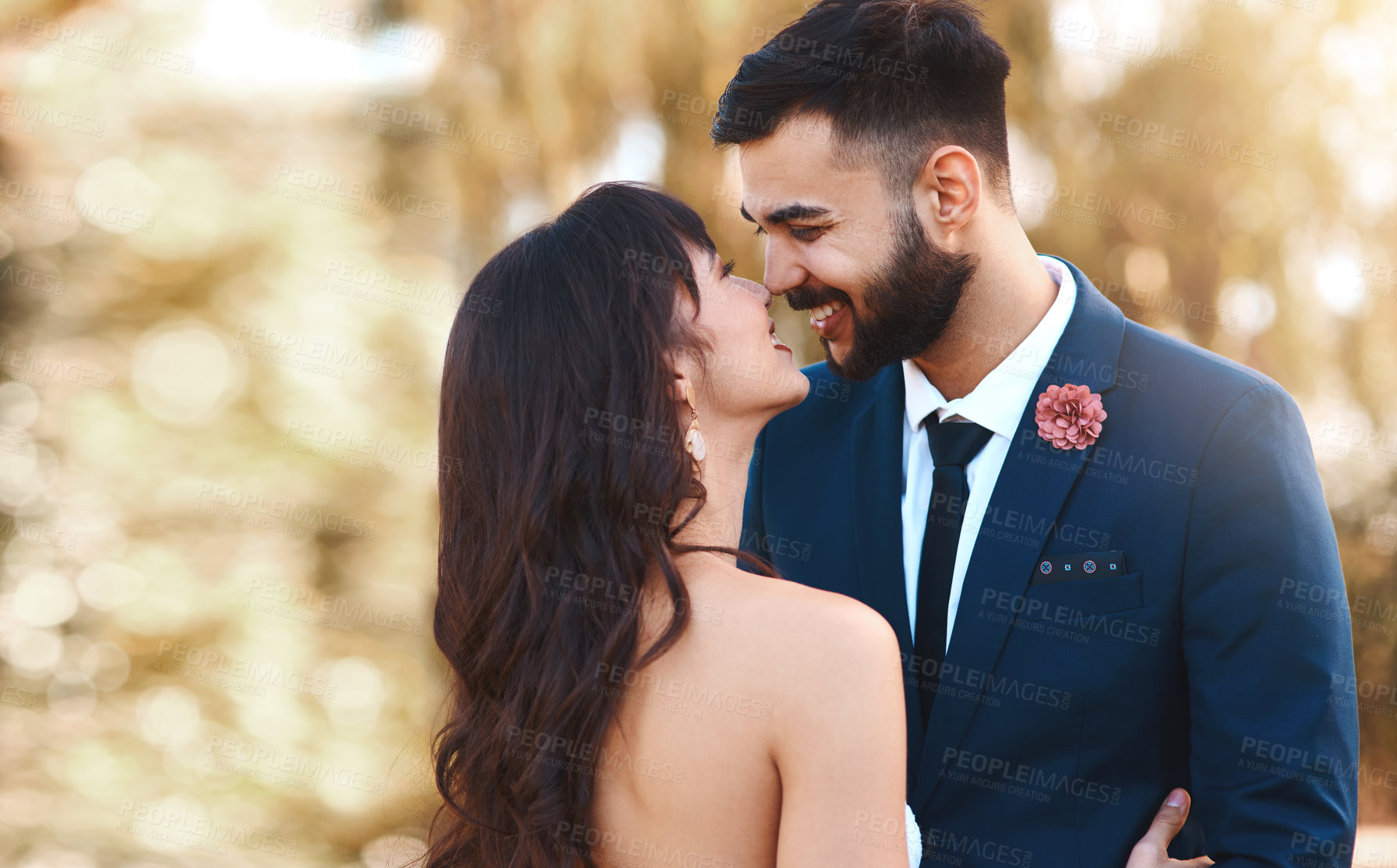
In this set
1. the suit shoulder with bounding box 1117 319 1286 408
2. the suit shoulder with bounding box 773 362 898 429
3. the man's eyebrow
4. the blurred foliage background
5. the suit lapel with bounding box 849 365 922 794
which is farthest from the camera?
the blurred foliage background

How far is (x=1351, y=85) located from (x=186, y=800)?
21.3 ft

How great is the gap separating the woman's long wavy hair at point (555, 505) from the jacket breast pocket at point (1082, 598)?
642mm

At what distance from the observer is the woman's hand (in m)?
1.84

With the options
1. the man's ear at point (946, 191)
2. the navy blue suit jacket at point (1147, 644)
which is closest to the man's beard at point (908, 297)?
the man's ear at point (946, 191)

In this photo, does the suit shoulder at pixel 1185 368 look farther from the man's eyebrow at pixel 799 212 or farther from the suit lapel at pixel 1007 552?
the man's eyebrow at pixel 799 212

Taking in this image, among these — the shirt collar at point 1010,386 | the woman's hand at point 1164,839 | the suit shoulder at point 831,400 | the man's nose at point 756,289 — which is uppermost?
the man's nose at point 756,289

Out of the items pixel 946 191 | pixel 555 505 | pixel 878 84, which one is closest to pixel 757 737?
pixel 555 505

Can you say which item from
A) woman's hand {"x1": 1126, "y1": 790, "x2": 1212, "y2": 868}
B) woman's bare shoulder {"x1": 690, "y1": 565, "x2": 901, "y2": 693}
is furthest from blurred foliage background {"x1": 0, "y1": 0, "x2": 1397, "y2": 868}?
woman's bare shoulder {"x1": 690, "y1": 565, "x2": 901, "y2": 693}

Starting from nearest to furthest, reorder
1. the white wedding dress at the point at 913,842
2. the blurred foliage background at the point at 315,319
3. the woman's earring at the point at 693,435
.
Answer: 1. the woman's earring at the point at 693,435
2. the white wedding dress at the point at 913,842
3. the blurred foliage background at the point at 315,319

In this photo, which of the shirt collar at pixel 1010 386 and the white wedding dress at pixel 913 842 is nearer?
the white wedding dress at pixel 913 842

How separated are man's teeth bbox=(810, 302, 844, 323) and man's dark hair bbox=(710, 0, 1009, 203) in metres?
0.27

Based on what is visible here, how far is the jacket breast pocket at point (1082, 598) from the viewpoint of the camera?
1871mm

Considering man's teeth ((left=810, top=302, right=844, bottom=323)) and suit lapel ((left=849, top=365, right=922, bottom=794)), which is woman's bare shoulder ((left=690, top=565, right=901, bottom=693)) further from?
man's teeth ((left=810, top=302, right=844, bottom=323))

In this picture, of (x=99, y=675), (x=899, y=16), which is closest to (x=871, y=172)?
(x=899, y=16)
